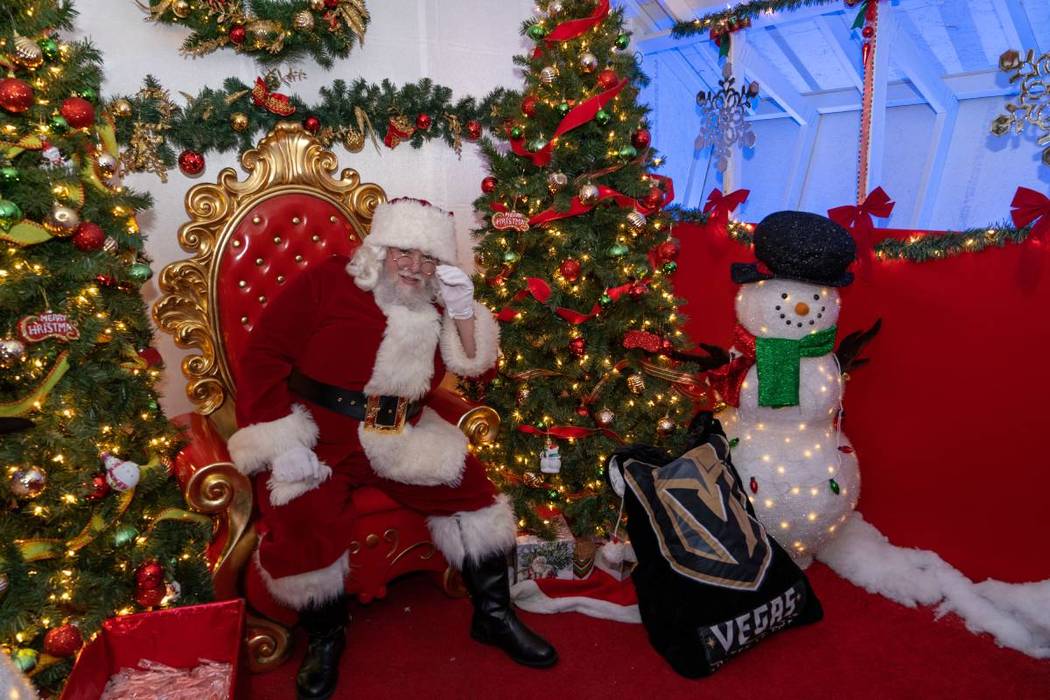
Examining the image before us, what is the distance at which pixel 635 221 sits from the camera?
282 centimetres

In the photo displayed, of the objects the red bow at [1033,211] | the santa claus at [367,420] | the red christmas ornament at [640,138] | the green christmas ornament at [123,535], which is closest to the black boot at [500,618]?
the santa claus at [367,420]

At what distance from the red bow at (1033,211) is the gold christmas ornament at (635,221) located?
135 centimetres

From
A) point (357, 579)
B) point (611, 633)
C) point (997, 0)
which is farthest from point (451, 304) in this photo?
point (997, 0)

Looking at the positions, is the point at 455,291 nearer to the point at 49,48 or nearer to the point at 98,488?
the point at 98,488

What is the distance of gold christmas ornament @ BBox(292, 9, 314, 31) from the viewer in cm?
285

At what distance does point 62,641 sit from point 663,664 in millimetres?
1887

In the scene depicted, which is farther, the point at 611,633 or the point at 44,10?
the point at 611,633

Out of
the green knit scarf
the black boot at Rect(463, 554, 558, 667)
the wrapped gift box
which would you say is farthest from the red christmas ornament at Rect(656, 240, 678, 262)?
the black boot at Rect(463, 554, 558, 667)

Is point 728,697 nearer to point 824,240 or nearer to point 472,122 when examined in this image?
point 824,240

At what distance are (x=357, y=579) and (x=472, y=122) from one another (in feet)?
8.04

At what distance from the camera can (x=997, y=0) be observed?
2680 mm

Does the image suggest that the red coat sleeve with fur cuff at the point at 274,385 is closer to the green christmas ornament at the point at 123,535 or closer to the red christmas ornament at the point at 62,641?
the green christmas ornament at the point at 123,535

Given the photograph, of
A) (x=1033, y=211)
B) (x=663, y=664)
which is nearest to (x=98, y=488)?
(x=663, y=664)

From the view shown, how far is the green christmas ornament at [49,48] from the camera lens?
6.06ft
